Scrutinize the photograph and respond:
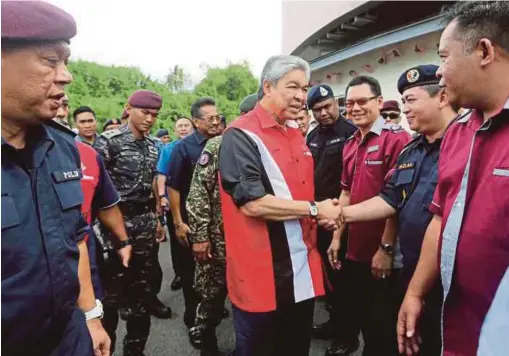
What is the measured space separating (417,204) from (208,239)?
154cm

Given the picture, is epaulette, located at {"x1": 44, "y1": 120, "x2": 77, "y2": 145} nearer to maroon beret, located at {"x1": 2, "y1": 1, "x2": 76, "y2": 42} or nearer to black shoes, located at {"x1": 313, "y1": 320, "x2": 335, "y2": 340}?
maroon beret, located at {"x1": 2, "y1": 1, "x2": 76, "y2": 42}

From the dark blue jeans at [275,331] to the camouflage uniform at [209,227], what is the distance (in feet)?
2.64

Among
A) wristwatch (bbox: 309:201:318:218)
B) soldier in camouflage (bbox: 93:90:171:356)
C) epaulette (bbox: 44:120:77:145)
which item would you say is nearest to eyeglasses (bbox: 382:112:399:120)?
soldier in camouflage (bbox: 93:90:171:356)

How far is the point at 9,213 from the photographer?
3.67 feet

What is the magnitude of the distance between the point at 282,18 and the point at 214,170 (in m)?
17.1

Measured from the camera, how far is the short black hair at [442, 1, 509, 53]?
1279 mm

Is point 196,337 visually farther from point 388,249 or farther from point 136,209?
point 388,249

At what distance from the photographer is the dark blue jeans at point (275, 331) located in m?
2.03

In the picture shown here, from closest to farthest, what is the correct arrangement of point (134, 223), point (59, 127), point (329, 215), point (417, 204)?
point (59, 127), point (417, 204), point (329, 215), point (134, 223)

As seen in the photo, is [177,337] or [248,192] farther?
[177,337]

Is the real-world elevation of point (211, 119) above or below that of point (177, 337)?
above

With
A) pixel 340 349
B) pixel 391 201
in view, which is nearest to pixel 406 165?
pixel 391 201

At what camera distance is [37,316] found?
47.1 inches

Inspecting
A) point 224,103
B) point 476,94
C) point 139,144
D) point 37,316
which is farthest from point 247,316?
point 224,103
